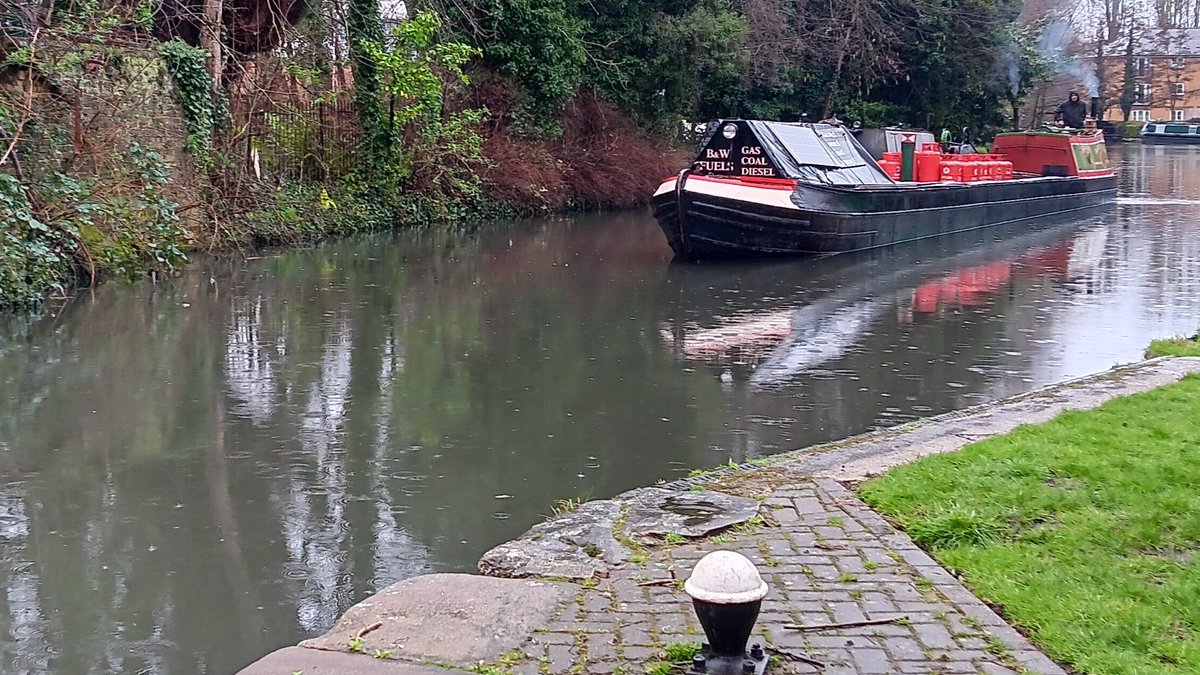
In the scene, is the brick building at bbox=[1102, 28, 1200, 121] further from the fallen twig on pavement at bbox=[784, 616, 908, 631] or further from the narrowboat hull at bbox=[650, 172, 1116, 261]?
the fallen twig on pavement at bbox=[784, 616, 908, 631]

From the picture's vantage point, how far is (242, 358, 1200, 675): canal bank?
12.9 ft

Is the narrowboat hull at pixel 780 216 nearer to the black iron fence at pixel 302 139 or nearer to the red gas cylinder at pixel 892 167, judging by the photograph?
the red gas cylinder at pixel 892 167

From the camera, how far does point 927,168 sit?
73.9 feet

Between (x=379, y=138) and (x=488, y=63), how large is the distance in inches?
163

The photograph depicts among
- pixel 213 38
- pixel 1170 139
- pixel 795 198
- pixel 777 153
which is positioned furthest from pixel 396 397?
pixel 1170 139

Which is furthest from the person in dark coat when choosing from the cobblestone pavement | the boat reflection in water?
the cobblestone pavement

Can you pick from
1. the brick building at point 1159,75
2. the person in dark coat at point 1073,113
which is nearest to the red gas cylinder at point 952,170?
the person in dark coat at point 1073,113

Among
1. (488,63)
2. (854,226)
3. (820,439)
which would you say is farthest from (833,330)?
(488,63)

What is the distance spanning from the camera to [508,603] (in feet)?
14.5

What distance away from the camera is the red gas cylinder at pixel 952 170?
75.3ft

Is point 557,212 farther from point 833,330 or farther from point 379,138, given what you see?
point 833,330

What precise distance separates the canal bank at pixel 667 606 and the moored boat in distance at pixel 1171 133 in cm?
7294

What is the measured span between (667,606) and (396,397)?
4.77 m

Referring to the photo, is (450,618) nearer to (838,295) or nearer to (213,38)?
(838,295)
